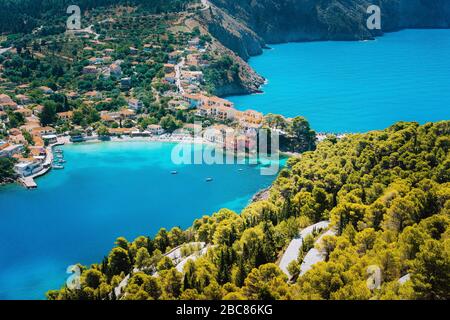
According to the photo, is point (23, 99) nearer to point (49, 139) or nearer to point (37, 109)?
point (37, 109)

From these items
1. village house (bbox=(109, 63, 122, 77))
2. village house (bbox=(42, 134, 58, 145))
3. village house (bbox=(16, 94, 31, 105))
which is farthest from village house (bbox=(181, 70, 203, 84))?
village house (bbox=(42, 134, 58, 145))

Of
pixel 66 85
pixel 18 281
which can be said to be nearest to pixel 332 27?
pixel 66 85

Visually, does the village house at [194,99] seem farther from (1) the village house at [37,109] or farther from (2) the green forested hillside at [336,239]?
(2) the green forested hillside at [336,239]

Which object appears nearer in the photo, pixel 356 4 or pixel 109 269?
pixel 109 269

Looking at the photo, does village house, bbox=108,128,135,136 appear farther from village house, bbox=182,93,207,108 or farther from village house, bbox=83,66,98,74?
village house, bbox=83,66,98,74
